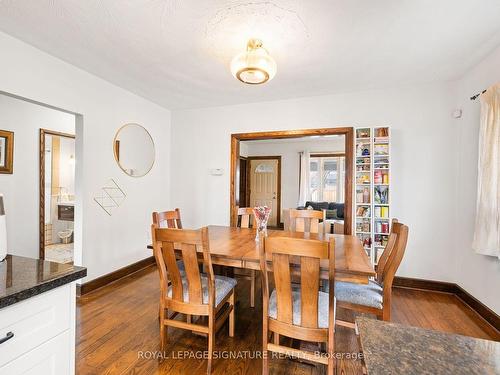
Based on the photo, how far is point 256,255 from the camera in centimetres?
172

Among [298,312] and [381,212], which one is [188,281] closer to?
[298,312]

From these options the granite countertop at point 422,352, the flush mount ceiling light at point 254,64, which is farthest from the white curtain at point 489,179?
the granite countertop at point 422,352

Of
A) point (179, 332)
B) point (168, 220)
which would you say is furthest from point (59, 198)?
point (179, 332)

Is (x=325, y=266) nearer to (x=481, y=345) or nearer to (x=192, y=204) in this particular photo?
(x=481, y=345)

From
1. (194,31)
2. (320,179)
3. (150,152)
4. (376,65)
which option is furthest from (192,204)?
(320,179)

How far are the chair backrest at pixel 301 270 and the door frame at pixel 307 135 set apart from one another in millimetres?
1998

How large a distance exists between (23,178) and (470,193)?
17.8 feet

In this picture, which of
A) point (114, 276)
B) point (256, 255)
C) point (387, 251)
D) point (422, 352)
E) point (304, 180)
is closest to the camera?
point (422, 352)

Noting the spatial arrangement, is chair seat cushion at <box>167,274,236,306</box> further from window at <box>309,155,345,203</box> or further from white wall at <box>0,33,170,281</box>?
window at <box>309,155,345,203</box>

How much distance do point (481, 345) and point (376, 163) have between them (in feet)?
8.75

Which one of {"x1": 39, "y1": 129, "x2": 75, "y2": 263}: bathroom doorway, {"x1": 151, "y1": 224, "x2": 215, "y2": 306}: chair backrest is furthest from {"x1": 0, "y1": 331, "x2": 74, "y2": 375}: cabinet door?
{"x1": 39, "y1": 129, "x2": 75, "y2": 263}: bathroom doorway

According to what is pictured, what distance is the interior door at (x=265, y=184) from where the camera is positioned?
289 inches

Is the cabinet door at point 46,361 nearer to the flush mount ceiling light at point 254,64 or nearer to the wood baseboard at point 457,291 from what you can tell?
the flush mount ceiling light at point 254,64

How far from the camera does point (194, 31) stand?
6.38 ft
